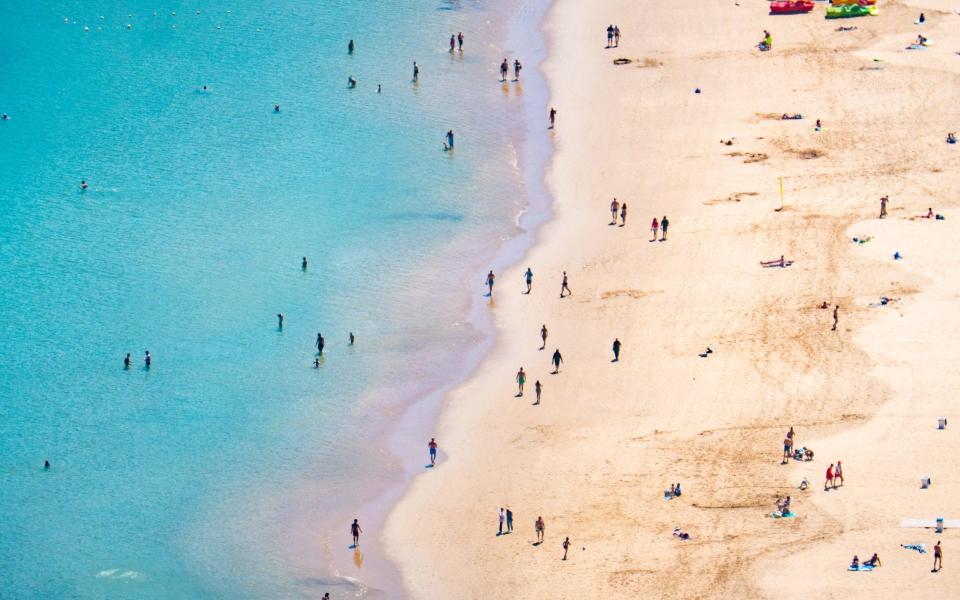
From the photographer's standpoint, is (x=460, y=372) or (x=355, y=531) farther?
(x=460, y=372)

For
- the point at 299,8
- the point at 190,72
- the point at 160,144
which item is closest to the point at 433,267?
the point at 160,144

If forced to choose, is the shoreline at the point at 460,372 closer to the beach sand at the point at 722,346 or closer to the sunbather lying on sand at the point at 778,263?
the beach sand at the point at 722,346

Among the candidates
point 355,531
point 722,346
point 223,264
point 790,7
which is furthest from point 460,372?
point 790,7

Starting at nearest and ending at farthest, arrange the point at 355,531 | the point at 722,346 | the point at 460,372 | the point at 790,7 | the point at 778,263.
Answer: the point at 355,531 < the point at 722,346 < the point at 460,372 < the point at 778,263 < the point at 790,7

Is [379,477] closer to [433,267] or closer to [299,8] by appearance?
[433,267]

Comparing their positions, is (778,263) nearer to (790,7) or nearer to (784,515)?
(784,515)

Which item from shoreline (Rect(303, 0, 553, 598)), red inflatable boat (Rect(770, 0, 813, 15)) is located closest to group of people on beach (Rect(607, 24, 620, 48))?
shoreline (Rect(303, 0, 553, 598))
